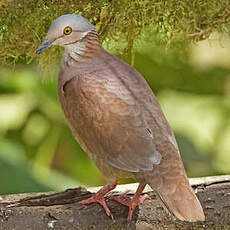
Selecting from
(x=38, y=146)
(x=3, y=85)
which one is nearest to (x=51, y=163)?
(x=38, y=146)

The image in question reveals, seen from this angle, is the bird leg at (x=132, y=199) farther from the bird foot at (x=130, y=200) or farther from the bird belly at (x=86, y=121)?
the bird belly at (x=86, y=121)

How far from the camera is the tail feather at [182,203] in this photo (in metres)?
2.53

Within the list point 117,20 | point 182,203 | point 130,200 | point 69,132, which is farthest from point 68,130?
point 182,203

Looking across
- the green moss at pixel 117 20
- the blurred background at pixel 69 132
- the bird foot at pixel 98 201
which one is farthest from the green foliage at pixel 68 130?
the bird foot at pixel 98 201

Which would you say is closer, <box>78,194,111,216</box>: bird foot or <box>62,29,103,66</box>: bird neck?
<box>62,29,103,66</box>: bird neck

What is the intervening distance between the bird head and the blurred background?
5.63 feet

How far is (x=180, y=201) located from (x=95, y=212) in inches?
16.0

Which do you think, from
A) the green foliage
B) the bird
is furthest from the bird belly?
the green foliage

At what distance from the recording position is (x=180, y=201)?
8.39ft

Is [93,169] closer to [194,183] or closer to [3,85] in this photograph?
[3,85]

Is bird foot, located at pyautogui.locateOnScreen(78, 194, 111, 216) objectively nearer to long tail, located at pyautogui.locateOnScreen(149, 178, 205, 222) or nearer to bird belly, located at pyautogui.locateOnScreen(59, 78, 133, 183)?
bird belly, located at pyautogui.locateOnScreen(59, 78, 133, 183)

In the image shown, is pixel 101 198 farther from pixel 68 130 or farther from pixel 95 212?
pixel 68 130

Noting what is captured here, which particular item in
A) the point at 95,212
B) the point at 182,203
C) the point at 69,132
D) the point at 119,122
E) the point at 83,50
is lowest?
the point at 69,132

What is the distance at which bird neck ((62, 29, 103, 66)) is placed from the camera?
2.71m
